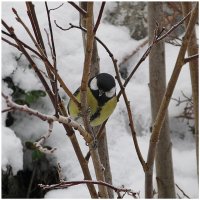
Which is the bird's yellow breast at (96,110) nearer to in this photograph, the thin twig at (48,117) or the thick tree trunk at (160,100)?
the thick tree trunk at (160,100)

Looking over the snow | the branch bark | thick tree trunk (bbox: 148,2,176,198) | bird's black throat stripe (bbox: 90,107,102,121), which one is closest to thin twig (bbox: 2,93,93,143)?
the branch bark

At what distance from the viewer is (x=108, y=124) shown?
2459 mm

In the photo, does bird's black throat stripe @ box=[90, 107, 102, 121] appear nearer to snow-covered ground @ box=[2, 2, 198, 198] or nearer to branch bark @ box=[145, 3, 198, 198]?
branch bark @ box=[145, 3, 198, 198]

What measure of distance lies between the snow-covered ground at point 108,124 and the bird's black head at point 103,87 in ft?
2.48

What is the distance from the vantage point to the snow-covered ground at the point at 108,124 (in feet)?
7.20

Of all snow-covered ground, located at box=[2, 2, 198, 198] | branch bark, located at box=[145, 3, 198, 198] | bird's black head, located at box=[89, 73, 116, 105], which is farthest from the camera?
snow-covered ground, located at box=[2, 2, 198, 198]

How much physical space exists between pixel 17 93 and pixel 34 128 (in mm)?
231

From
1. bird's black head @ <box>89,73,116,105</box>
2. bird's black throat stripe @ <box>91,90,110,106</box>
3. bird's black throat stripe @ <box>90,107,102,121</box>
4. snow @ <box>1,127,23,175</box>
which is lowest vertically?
snow @ <box>1,127,23,175</box>

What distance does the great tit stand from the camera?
1433mm

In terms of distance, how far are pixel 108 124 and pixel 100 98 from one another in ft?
3.32

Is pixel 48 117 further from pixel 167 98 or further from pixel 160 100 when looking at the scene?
pixel 160 100

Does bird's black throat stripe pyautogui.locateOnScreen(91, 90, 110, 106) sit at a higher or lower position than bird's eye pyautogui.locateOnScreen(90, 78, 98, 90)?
lower

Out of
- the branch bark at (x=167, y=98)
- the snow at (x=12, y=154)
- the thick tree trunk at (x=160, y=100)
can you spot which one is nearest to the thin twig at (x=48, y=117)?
the branch bark at (x=167, y=98)

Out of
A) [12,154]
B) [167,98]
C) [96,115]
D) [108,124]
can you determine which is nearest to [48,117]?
[167,98]
